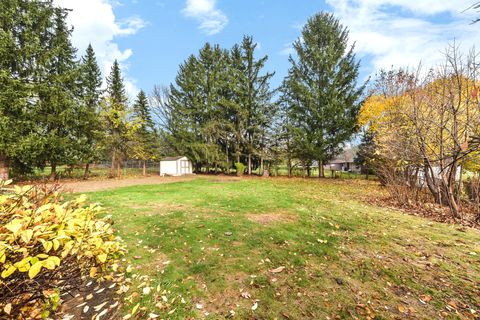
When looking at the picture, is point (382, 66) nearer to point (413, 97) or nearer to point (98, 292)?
point (413, 97)

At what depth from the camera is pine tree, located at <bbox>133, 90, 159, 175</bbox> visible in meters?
20.0

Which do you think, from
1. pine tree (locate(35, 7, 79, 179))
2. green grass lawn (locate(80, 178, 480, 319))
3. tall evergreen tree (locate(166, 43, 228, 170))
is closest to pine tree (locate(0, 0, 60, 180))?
pine tree (locate(35, 7, 79, 179))

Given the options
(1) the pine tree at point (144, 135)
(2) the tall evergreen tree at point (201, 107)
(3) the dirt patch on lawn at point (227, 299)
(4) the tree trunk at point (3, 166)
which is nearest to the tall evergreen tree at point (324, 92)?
(2) the tall evergreen tree at point (201, 107)

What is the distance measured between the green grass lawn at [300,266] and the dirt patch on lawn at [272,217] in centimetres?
3

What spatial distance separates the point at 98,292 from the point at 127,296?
1.44 feet

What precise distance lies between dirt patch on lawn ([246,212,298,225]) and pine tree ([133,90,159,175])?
16.5 m

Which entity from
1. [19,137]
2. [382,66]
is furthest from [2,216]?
[19,137]

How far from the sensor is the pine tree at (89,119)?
50.1ft

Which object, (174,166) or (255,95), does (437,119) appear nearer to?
(255,95)

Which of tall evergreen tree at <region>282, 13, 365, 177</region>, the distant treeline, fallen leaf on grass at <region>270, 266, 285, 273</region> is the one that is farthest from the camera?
tall evergreen tree at <region>282, 13, 365, 177</region>

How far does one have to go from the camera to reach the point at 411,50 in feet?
23.2

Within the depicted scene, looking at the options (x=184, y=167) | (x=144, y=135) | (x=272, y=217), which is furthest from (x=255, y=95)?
(x=272, y=217)

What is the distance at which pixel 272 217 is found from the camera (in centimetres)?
546

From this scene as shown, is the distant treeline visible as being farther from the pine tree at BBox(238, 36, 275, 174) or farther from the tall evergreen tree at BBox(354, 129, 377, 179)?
the tall evergreen tree at BBox(354, 129, 377, 179)
